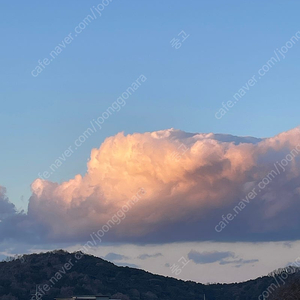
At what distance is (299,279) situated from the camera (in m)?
191

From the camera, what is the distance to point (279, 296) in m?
178

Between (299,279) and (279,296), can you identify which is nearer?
(279,296)

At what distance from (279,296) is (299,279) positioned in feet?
52.4
